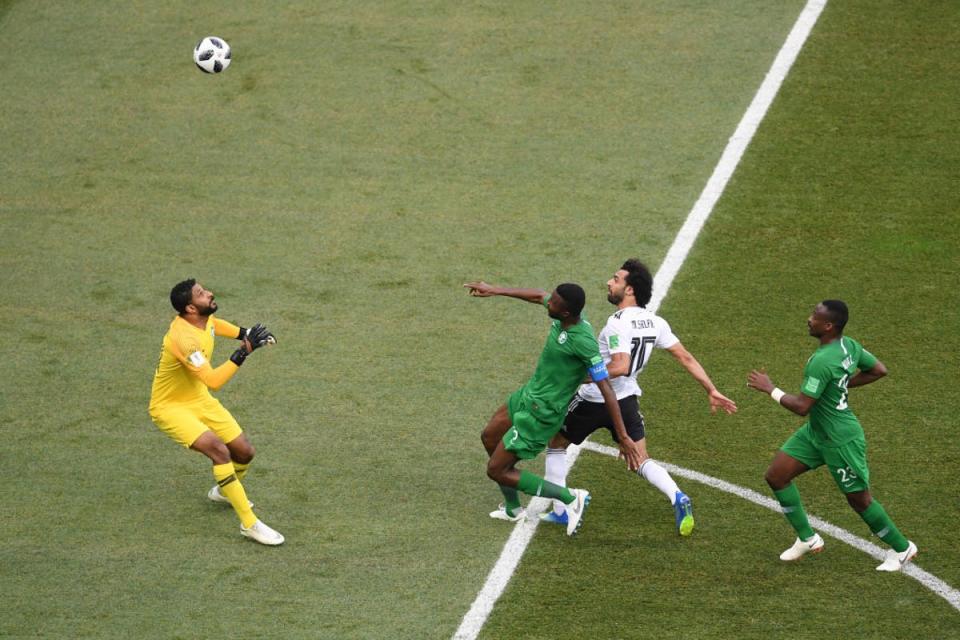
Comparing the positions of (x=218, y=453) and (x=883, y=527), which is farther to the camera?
(x=218, y=453)

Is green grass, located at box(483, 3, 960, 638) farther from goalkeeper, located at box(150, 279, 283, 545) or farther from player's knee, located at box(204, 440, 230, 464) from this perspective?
player's knee, located at box(204, 440, 230, 464)

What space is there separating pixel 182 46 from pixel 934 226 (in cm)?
1060

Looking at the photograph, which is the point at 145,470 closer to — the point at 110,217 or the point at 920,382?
the point at 110,217

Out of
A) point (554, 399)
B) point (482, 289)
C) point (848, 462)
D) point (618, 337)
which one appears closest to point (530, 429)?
point (554, 399)

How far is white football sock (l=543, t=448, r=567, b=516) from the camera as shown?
11392mm

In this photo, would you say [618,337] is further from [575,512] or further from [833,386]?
[833,386]

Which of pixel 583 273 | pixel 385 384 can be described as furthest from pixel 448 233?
pixel 385 384

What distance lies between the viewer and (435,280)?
1512 centimetres

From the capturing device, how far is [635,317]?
11.0 m

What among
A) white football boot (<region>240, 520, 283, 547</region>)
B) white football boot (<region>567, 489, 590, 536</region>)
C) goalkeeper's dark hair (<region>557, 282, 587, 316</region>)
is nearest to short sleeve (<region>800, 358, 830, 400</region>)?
goalkeeper's dark hair (<region>557, 282, 587, 316</region>)

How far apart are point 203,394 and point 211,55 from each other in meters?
5.82

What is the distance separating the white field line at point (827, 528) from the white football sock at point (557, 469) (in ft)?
3.61

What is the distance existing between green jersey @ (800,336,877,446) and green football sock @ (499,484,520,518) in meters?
2.47

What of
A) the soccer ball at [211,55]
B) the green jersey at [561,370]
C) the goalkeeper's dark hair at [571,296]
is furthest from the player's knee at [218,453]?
the soccer ball at [211,55]
